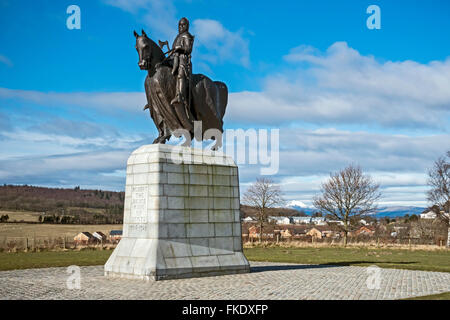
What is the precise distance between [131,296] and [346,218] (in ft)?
138

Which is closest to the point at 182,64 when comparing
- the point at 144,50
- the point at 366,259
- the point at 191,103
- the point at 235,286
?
the point at 144,50

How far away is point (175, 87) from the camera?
16188 millimetres

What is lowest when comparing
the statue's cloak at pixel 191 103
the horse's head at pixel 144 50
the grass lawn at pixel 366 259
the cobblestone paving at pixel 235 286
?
the grass lawn at pixel 366 259

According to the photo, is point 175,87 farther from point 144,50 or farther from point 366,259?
point 366,259

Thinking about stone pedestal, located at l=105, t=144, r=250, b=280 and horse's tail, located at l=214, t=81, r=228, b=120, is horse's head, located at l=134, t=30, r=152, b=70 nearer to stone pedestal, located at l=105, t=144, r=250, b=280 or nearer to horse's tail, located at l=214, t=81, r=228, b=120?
stone pedestal, located at l=105, t=144, r=250, b=280

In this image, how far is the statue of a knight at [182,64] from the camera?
16.0m

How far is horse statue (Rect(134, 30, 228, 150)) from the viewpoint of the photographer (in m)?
16.0

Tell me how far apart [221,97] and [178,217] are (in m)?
4.93

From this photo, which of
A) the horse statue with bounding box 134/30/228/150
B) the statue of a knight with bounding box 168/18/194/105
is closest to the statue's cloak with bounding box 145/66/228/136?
the horse statue with bounding box 134/30/228/150

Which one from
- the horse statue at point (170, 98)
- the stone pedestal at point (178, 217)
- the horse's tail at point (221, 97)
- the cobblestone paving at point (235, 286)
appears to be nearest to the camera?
the cobblestone paving at point (235, 286)

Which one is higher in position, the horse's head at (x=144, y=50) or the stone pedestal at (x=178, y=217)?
the horse's head at (x=144, y=50)

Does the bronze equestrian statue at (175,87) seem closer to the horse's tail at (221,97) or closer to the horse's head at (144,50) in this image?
the horse's head at (144,50)

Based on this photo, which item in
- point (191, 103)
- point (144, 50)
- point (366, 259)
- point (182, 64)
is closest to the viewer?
point (144, 50)

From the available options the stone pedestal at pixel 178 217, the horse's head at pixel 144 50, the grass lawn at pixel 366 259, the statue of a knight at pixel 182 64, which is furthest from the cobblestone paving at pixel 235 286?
the horse's head at pixel 144 50
